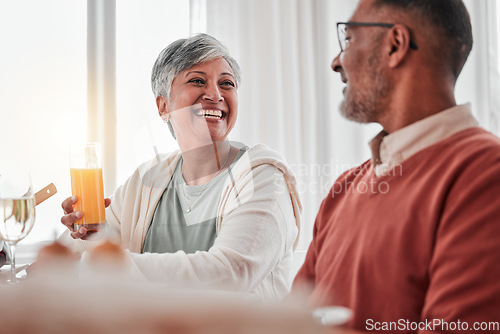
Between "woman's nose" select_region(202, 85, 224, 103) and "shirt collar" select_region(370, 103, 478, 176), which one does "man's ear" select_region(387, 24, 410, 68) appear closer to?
"shirt collar" select_region(370, 103, 478, 176)

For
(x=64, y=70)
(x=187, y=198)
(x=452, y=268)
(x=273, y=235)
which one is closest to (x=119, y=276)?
(x=452, y=268)

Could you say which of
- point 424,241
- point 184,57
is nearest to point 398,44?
point 424,241

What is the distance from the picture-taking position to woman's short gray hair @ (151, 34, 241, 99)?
104 centimetres

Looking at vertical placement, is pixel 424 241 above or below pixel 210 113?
below

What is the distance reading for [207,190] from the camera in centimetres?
102

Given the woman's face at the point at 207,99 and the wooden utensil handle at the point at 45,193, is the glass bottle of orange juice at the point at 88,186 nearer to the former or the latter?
the wooden utensil handle at the point at 45,193

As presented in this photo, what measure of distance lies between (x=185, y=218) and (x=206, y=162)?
128 millimetres

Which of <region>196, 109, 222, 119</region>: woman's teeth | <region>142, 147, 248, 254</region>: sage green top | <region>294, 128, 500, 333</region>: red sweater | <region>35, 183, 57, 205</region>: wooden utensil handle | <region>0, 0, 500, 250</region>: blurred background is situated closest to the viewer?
<region>294, 128, 500, 333</region>: red sweater

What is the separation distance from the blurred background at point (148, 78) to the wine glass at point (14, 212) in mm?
1365

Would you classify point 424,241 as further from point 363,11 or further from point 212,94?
point 212,94

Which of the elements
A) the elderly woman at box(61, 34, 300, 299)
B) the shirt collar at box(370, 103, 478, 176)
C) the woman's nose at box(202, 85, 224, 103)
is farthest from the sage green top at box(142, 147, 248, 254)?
the shirt collar at box(370, 103, 478, 176)

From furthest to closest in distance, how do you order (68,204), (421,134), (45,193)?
(68,204) → (45,193) → (421,134)

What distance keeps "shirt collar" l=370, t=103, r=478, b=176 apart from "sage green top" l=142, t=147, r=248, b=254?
0.35 metres

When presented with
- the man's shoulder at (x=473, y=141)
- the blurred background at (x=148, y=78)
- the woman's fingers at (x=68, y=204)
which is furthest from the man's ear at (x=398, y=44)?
the blurred background at (x=148, y=78)
